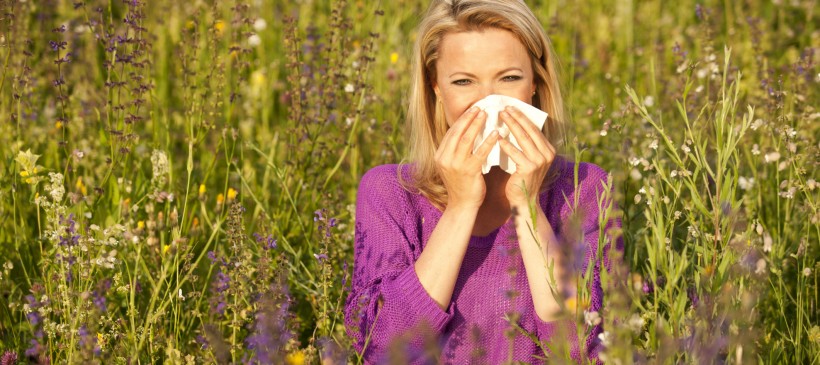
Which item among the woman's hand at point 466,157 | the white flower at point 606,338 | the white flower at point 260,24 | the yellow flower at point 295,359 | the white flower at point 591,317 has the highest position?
the white flower at point 260,24

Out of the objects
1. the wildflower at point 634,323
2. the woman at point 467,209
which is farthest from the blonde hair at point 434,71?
the wildflower at point 634,323

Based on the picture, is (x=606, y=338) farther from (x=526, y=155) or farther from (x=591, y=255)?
(x=526, y=155)

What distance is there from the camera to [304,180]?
10.4 feet

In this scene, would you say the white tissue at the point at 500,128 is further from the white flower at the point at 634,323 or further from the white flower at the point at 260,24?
the white flower at the point at 260,24

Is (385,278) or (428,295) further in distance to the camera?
(385,278)

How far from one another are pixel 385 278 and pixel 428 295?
0.16 m

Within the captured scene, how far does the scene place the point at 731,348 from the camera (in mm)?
1594

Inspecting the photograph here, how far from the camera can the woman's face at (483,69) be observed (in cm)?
247

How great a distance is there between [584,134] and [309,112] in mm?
1229

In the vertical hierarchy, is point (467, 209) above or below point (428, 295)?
above

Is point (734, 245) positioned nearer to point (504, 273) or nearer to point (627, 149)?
point (504, 273)

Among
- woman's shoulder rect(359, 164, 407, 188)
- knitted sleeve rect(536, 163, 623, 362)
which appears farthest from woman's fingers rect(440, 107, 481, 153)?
woman's shoulder rect(359, 164, 407, 188)

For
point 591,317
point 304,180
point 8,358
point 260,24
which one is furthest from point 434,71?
point 260,24

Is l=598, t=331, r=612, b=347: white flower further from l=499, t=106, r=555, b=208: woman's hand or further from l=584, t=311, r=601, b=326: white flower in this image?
l=499, t=106, r=555, b=208: woman's hand
